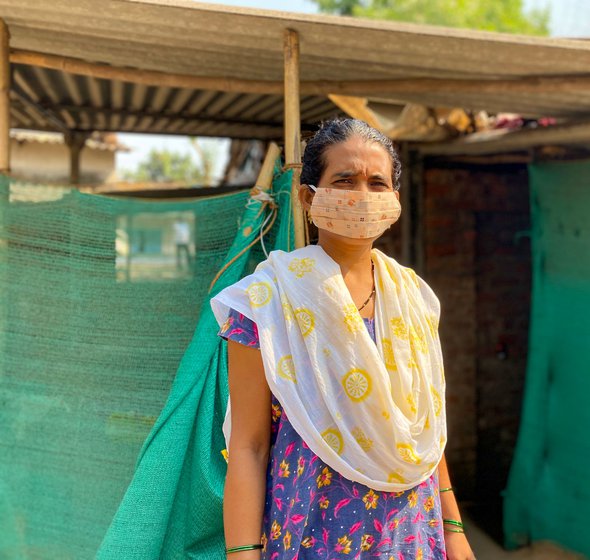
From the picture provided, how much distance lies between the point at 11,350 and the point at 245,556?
1.26 m

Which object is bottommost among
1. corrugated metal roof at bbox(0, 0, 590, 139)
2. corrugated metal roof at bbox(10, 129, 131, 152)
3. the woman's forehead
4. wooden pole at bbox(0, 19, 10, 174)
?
the woman's forehead

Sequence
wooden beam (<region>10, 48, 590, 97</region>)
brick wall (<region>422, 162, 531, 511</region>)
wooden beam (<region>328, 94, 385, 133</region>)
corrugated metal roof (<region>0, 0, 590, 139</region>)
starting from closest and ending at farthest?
corrugated metal roof (<region>0, 0, 590, 139</region>), wooden beam (<region>10, 48, 590, 97</region>), wooden beam (<region>328, 94, 385, 133</region>), brick wall (<region>422, 162, 531, 511</region>)

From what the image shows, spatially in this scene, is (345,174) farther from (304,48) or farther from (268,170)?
(304,48)

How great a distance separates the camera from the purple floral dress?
1414 millimetres

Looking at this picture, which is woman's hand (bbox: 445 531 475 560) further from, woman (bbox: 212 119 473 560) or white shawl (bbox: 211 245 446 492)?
white shawl (bbox: 211 245 446 492)

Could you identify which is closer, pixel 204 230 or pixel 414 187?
pixel 204 230

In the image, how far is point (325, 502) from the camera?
1.44m

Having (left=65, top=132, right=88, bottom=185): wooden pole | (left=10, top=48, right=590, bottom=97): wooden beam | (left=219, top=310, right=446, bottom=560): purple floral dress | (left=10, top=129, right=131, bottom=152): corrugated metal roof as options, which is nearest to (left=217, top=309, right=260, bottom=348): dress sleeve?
(left=219, top=310, right=446, bottom=560): purple floral dress

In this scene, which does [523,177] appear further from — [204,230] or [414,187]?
[204,230]

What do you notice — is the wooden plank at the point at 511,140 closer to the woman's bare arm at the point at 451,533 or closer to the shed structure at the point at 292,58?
the shed structure at the point at 292,58

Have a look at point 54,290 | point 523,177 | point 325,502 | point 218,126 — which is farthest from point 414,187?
point 325,502

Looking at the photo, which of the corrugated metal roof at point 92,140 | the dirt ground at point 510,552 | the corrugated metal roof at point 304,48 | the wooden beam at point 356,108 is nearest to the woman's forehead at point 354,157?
the corrugated metal roof at point 304,48

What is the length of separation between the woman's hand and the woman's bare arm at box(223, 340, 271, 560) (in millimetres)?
559

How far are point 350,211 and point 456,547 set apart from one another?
3.01 ft
